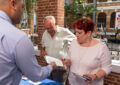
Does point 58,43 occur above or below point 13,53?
below

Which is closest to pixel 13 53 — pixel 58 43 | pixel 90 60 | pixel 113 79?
pixel 90 60

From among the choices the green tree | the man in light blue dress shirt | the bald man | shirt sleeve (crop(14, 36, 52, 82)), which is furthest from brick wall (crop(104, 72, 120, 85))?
the green tree

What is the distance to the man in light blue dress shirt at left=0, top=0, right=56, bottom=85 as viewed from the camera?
0.96 meters

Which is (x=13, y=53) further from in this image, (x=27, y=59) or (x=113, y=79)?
(x=113, y=79)

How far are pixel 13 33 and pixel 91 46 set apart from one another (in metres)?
1.22

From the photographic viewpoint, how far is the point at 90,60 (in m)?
1.87

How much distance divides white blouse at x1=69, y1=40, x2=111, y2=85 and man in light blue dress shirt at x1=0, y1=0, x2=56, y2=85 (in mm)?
930

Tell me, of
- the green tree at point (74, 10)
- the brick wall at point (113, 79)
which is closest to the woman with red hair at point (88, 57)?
the brick wall at point (113, 79)

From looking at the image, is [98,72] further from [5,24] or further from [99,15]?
[99,15]

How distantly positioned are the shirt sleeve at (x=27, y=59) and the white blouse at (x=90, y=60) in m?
0.82

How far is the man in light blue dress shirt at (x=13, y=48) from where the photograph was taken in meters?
0.96

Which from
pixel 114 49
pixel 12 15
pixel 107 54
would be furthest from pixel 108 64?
pixel 114 49

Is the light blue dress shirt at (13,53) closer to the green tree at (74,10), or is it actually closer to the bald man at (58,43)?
the bald man at (58,43)

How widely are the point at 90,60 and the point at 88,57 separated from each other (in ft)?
0.17
